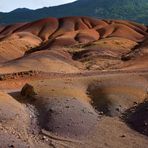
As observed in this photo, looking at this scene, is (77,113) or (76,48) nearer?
(77,113)

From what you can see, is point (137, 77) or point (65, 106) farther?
point (137, 77)

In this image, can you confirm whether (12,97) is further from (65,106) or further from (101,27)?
(101,27)

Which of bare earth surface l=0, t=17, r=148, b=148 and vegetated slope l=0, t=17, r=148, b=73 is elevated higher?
bare earth surface l=0, t=17, r=148, b=148

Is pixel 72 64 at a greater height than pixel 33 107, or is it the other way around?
pixel 33 107

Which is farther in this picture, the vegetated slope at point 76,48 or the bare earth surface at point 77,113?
the vegetated slope at point 76,48

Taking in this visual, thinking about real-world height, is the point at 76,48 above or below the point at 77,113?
below

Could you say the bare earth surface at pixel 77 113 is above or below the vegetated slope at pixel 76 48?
above

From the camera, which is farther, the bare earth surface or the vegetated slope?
the vegetated slope

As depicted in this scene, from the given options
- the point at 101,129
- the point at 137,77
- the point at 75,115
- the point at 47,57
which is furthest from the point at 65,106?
the point at 47,57
